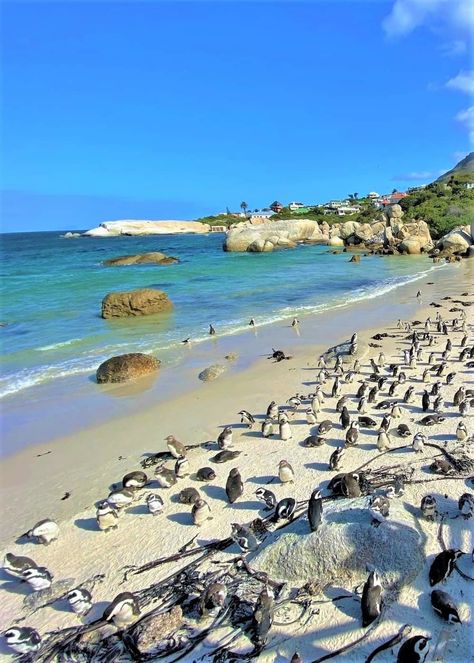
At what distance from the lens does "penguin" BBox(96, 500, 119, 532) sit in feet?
25.4

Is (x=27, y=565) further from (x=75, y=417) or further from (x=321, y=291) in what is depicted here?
(x=321, y=291)

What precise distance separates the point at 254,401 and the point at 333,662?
8.03m

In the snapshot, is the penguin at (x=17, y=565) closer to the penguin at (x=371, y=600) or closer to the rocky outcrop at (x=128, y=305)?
the penguin at (x=371, y=600)

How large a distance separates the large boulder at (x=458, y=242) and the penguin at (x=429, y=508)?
4896 cm

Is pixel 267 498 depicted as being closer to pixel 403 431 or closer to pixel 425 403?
pixel 403 431

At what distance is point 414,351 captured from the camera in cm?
1538

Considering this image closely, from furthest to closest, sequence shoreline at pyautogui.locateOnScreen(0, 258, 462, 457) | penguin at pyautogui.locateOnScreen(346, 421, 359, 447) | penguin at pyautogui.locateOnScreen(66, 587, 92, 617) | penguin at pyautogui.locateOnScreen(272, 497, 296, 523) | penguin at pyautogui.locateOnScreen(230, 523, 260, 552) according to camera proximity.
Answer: shoreline at pyautogui.locateOnScreen(0, 258, 462, 457)
penguin at pyautogui.locateOnScreen(346, 421, 359, 447)
penguin at pyautogui.locateOnScreen(272, 497, 296, 523)
penguin at pyautogui.locateOnScreen(230, 523, 260, 552)
penguin at pyautogui.locateOnScreen(66, 587, 92, 617)

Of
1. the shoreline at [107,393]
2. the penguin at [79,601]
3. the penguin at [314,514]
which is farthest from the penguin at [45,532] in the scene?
the penguin at [314,514]

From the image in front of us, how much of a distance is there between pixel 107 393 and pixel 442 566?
10.7 meters

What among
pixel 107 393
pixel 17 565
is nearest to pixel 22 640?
pixel 17 565

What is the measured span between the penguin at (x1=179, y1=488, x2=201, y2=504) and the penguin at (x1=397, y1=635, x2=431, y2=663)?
4033 mm

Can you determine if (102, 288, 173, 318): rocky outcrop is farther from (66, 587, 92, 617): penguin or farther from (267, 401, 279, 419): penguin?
(66, 587, 92, 617): penguin

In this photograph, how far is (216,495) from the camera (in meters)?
8.44

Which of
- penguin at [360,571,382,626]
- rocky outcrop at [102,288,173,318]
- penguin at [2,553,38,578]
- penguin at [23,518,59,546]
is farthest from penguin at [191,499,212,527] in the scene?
rocky outcrop at [102,288,173,318]
